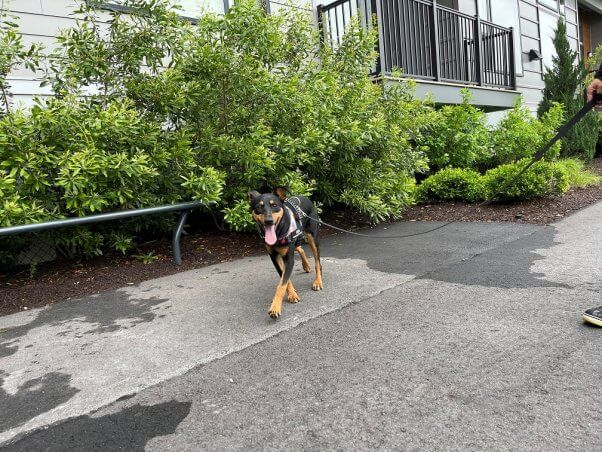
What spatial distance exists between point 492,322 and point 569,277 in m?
1.47

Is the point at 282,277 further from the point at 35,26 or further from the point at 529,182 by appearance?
the point at 529,182

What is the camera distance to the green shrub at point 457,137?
9664 millimetres

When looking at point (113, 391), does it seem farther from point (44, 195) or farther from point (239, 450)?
point (44, 195)

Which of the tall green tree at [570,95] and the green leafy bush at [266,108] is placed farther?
the tall green tree at [570,95]

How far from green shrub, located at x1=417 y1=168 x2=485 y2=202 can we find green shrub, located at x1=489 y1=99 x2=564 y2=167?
1.50m

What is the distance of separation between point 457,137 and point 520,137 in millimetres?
1483

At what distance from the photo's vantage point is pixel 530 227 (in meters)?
6.78

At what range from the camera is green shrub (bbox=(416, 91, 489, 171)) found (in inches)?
380

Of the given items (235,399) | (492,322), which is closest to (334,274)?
(492,322)

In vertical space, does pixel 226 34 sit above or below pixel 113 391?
above

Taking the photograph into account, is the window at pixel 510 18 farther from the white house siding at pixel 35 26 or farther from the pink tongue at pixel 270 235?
the pink tongue at pixel 270 235

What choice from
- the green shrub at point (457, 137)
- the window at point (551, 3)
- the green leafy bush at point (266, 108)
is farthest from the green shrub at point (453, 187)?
the window at point (551, 3)

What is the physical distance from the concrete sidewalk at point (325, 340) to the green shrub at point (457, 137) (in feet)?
14.8

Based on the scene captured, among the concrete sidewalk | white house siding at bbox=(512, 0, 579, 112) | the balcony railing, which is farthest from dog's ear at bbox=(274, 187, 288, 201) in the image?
white house siding at bbox=(512, 0, 579, 112)
